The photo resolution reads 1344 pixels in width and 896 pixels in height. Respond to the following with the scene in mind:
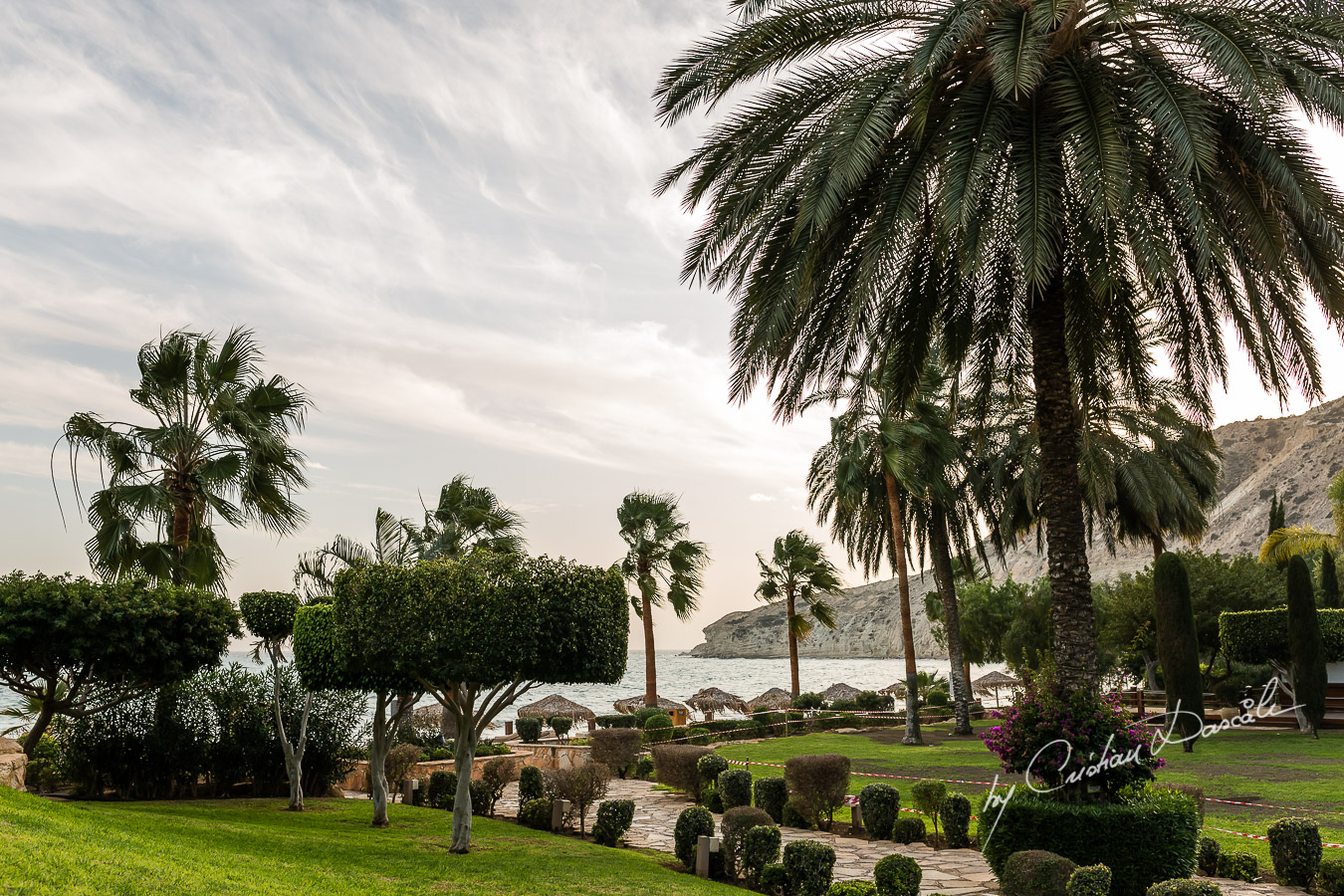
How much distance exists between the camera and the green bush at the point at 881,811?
45.3 feet

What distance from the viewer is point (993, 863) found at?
34.0 feet

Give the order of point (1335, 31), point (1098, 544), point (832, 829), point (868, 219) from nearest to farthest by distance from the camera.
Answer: point (1335, 31) < point (868, 219) < point (832, 829) < point (1098, 544)

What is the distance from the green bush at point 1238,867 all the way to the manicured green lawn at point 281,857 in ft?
19.3

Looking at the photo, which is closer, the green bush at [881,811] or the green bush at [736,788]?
the green bush at [881,811]

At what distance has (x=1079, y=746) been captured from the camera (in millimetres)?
10117

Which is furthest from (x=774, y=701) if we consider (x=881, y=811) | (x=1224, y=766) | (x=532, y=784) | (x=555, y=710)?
(x=881, y=811)

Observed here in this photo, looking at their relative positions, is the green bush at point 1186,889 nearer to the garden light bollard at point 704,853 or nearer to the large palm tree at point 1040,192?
the large palm tree at point 1040,192

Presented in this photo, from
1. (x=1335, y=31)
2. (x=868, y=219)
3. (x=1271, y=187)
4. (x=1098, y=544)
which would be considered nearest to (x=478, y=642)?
(x=868, y=219)

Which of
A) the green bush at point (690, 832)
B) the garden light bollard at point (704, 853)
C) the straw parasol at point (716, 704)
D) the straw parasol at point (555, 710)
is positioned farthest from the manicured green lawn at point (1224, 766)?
the straw parasol at point (716, 704)

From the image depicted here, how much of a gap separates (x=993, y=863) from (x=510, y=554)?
24.1 feet

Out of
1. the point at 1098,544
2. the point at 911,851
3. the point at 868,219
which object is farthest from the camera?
the point at 1098,544

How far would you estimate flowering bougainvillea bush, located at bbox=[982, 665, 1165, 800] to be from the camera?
33.1 feet

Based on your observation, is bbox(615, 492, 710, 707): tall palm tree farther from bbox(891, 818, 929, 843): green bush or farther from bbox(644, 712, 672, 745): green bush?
bbox(891, 818, 929, 843): green bush

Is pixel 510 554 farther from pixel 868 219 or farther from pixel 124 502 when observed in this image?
pixel 124 502
